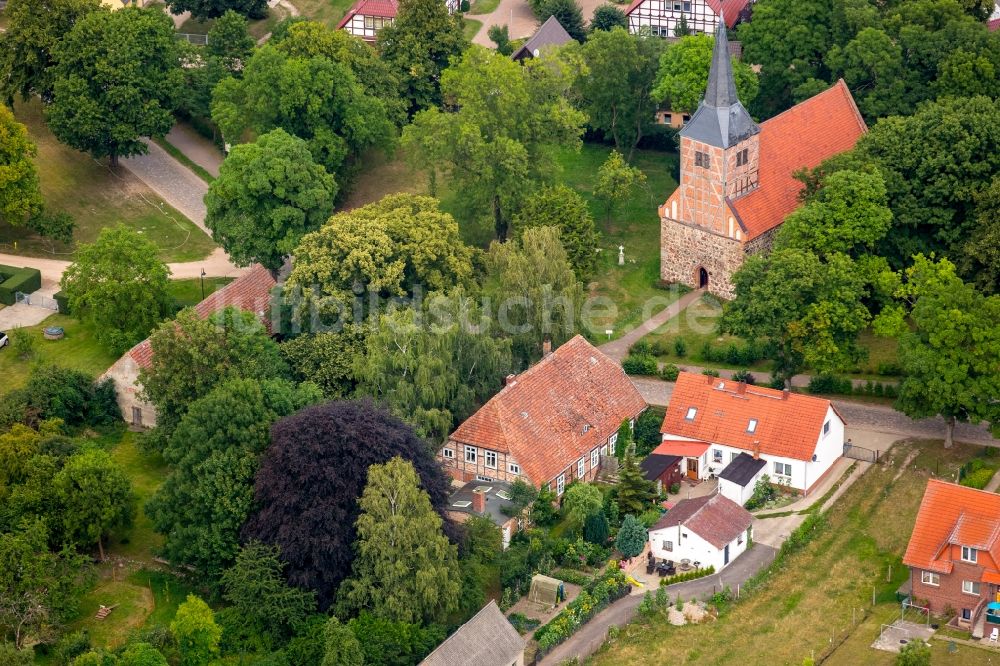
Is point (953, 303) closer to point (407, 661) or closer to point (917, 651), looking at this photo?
point (917, 651)

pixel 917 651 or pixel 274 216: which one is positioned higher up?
pixel 274 216

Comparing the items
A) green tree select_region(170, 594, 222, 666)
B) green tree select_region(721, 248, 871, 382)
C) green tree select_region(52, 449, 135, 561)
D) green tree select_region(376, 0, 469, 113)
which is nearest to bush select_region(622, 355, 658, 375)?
green tree select_region(721, 248, 871, 382)

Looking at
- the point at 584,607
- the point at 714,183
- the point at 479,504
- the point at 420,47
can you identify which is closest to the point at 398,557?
the point at 479,504

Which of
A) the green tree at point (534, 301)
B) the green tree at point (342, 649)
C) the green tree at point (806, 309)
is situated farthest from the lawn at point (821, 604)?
the green tree at point (534, 301)

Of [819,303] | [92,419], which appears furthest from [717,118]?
[92,419]

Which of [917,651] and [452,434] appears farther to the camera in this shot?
[452,434]
